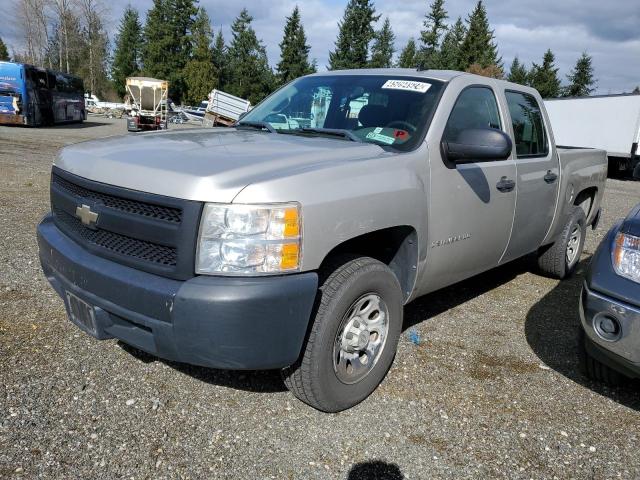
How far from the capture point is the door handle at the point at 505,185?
12.4 feet

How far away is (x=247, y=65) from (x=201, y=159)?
6450 cm

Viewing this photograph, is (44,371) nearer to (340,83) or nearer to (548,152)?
(340,83)

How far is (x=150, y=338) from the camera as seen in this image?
2412 mm

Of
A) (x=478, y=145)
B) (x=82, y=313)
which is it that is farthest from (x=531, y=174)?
(x=82, y=313)

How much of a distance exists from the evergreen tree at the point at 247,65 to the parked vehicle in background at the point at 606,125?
4464 centimetres

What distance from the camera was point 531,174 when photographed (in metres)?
4.24

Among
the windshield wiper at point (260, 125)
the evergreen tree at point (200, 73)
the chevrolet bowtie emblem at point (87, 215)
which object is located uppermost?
the windshield wiper at point (260, 125)

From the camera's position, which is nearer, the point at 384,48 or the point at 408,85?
the point at 408,85

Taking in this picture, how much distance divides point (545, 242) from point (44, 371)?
13.8 feet

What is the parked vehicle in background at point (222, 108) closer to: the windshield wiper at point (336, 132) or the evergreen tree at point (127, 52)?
the windshield wiper at point (336, 132)

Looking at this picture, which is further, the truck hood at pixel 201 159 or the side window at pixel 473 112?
the side window at pixel 473 112

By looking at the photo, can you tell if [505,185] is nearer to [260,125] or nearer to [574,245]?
[260,125]

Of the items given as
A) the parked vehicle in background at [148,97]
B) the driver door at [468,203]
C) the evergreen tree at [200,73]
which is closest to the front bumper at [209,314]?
the driver door at [468,203]

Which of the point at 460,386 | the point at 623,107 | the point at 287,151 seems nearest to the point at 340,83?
the point at 287,151
